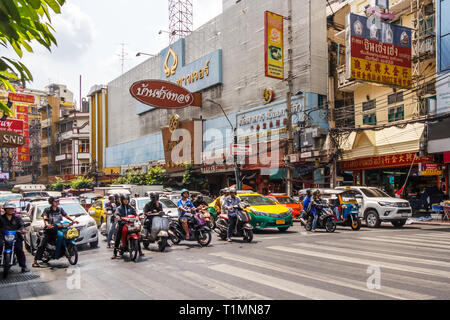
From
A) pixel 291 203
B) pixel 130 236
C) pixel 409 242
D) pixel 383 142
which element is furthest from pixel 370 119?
pixel 130 236

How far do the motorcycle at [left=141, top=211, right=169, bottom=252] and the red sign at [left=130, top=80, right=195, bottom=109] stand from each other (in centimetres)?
2747

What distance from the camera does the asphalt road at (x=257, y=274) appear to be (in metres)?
6.27

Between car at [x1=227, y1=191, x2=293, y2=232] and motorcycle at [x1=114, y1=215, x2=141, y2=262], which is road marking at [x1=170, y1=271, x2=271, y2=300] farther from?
car at [x1=227, y1=191, x2=293, y2=232]

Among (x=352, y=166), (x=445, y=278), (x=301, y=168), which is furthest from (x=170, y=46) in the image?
(x=445, y=278)

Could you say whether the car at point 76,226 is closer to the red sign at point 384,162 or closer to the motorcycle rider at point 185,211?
the motorcycle rider at point 185,211

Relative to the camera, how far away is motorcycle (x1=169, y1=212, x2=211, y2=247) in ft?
39.8

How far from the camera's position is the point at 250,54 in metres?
36.3

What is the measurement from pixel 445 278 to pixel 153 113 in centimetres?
4828

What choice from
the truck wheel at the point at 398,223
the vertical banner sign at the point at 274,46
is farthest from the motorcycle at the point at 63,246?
the vertical banner sign at the point at 274,46

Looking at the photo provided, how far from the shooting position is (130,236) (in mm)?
10070

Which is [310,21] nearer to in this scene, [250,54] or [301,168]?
[250,54]

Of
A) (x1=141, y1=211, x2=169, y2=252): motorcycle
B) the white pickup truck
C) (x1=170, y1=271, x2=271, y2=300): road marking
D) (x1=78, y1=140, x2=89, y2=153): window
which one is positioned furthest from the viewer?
(x1=78, y1=140, x2=89, y2=153): window

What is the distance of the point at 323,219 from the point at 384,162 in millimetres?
11282

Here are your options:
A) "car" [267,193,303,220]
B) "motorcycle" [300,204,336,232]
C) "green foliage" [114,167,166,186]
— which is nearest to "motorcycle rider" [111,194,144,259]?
"motorcycle" [300,204,336,232]
